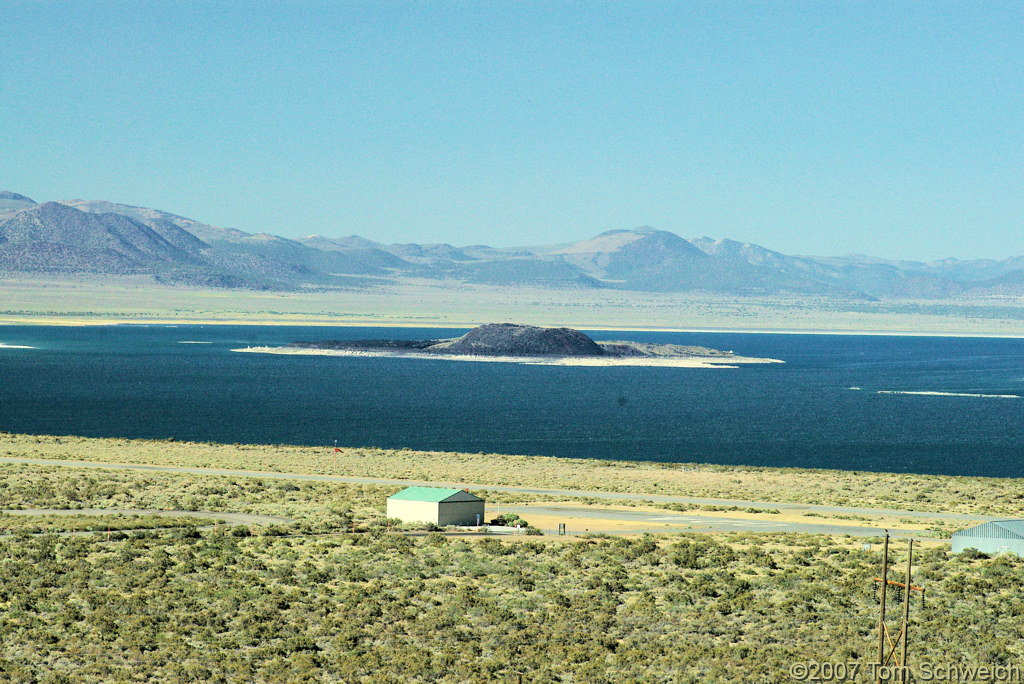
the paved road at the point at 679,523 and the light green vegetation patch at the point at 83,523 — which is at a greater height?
the paved road at the point at 679,523

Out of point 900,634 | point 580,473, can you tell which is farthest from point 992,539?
point 580,473

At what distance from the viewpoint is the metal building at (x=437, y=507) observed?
44.2 metres

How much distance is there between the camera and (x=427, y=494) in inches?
1767

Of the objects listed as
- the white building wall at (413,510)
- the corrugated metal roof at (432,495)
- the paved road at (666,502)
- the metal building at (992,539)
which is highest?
the metal building at (992,539)

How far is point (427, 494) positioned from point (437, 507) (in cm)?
97

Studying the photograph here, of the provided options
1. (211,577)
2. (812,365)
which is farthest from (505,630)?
(812,365)

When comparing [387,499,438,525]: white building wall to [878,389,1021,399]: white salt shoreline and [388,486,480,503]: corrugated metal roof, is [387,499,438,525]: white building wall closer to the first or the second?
[388,486,480,503]: corrugated metal roof

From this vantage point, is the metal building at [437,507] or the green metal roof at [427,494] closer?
the metal building at [437,507]

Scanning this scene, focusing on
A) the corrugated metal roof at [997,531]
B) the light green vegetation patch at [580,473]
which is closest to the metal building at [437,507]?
the light green vegetation patch at [580,473]

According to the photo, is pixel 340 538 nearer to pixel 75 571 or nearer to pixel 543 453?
pixel 75 571

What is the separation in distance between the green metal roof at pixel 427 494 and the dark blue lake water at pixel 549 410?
105 ft

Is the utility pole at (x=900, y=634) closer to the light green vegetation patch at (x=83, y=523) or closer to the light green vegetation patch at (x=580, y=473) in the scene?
the light green vegetation patch at (x=580, y=473)

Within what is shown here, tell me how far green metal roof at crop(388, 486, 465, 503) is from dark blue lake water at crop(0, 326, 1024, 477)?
32012 mm

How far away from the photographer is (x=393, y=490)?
176 ft
